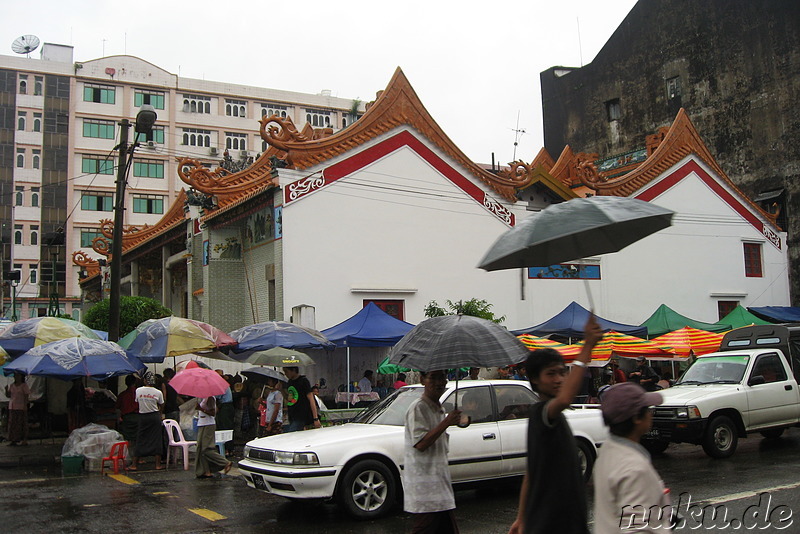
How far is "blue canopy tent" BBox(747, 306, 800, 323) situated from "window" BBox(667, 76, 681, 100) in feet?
43.6

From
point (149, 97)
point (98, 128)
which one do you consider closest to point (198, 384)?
point (149, 97)

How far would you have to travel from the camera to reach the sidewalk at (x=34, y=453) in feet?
48.0

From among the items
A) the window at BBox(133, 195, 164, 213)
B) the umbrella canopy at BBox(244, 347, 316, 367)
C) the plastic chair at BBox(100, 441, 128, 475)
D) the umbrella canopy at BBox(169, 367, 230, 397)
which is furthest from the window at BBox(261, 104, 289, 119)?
the umbrella canopy at BBox(169, 367, 230, 397)

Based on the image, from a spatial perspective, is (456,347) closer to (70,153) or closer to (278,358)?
(278,358)

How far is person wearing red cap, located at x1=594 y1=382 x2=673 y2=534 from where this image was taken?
11.8 feet

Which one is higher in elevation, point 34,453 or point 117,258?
point 117,258

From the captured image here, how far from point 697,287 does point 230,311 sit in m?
16.5

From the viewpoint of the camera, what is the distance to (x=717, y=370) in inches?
553

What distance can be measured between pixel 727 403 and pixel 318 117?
58.5m

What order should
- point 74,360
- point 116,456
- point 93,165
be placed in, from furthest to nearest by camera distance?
point 93,165 < point 74,360 < point 116,456

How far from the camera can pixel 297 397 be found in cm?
1209

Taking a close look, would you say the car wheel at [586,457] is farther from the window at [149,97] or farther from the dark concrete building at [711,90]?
the window at [149,97]

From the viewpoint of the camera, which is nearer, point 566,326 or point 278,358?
point 278,358

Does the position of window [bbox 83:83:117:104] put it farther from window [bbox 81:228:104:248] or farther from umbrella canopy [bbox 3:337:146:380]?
umbrella canopy [bbox 3:337:146:380]
